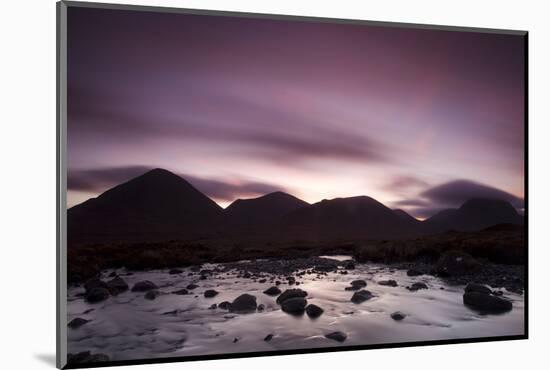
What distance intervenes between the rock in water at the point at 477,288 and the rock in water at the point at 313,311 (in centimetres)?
135

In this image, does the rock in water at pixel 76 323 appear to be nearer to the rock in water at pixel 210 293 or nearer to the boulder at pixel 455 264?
the rock in water at pixel 210 293

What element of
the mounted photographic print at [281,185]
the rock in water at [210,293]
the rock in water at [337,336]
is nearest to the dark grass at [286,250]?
the mounted photographic print at [281,185]

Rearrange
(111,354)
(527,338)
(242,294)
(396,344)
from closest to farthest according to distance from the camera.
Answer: (111,354) < (242,294) < (396,344) < (527,338)

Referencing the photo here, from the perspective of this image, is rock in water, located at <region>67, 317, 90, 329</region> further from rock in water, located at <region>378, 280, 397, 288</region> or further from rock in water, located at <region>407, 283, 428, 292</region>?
rock in water, located at <region>407, 283, 428, 292</region>

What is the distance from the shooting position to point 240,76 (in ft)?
16.1

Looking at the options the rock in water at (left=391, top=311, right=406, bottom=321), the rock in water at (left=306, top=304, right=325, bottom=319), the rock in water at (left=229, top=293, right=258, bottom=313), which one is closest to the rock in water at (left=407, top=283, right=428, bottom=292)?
the rock in water at (left=391, top=311, right=406, bottom=321)

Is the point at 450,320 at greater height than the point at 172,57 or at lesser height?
lesser

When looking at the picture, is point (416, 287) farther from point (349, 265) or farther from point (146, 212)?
point (146, 212)

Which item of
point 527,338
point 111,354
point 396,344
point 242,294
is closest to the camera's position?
point 111,354

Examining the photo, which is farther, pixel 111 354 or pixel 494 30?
pixel 494 30

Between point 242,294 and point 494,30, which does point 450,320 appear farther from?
point 494,30

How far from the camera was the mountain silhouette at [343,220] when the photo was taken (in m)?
4.93

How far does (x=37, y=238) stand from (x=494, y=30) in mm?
4129

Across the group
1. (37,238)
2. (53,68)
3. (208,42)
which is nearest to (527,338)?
(208,42)
